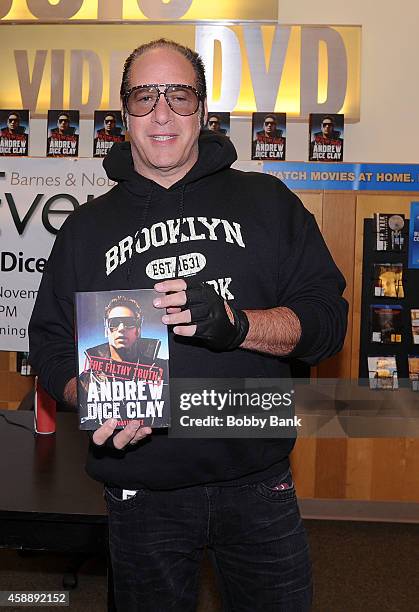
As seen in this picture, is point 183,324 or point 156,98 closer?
point 183,324

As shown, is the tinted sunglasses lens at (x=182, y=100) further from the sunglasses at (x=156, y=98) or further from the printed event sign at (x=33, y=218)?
the printed event sign at (x=33, y=218)

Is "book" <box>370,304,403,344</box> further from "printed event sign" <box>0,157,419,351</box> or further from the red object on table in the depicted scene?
the red object on table

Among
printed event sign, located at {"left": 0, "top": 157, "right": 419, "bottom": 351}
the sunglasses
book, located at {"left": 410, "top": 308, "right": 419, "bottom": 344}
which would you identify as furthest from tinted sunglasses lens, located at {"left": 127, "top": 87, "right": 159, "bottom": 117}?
book, located at {"left": 410, "top": 308, "right": 419, "bottom": 344}

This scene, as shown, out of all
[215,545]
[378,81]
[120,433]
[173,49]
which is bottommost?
[215,545]

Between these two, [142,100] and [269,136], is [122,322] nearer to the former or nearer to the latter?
[142,100]

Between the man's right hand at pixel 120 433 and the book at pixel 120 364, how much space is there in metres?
0.01

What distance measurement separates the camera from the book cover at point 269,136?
3.67m

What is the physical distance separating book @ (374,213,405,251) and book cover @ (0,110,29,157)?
175cm

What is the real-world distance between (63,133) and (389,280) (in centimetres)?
173

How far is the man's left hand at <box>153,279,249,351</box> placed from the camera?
1338 millimetres

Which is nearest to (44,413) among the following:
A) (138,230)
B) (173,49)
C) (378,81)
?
(138,230)

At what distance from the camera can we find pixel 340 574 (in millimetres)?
3160

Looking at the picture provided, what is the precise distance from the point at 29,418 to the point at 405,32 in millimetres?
2470

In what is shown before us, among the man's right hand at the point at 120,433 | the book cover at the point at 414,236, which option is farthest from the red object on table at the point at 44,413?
the book cover at the point at 414,236
